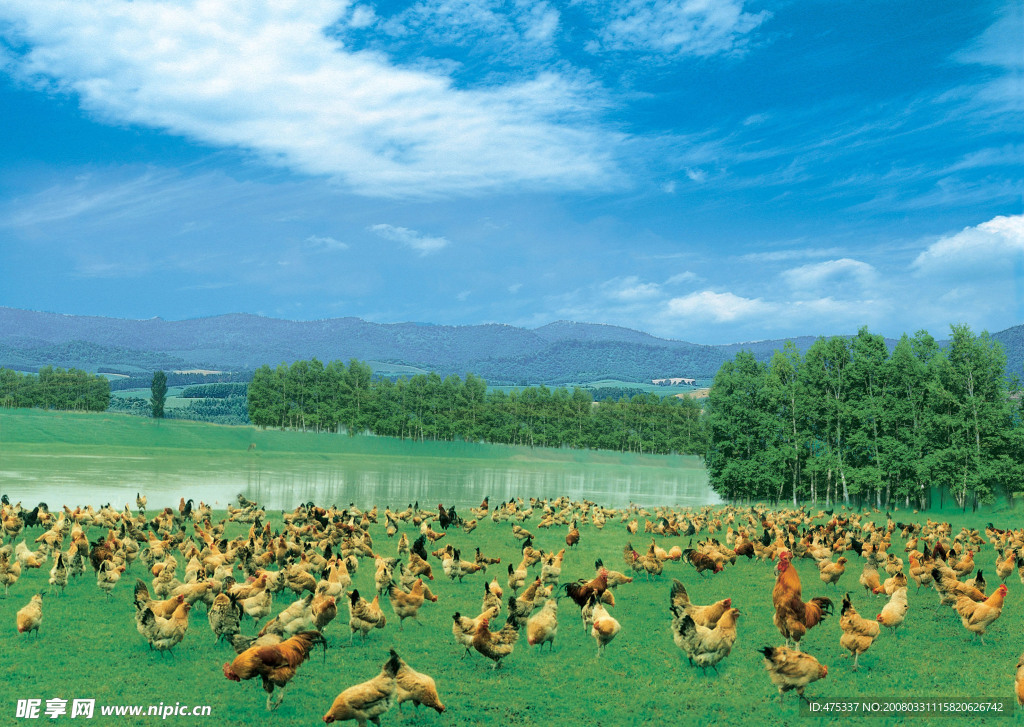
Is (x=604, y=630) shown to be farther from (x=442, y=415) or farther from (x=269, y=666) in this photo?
(x=442, y=415)

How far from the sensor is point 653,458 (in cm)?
13350

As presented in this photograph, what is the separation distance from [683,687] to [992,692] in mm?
5574

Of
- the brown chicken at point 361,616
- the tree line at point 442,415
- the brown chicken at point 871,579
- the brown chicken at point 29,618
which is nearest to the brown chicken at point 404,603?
the brown chicken at point 361,616

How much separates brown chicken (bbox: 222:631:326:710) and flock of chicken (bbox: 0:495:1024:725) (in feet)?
0.07

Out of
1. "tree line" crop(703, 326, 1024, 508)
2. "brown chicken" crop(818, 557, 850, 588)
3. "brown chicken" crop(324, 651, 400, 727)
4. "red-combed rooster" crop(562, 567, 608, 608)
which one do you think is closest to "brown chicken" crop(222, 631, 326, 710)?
"brown chicken" crop(324, 651, 400, 727)

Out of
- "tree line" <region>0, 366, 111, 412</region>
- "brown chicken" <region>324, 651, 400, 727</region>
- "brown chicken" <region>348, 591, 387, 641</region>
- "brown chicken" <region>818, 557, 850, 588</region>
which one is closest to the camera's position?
"brown chicken" <region>324, 651, 400, 727</region>

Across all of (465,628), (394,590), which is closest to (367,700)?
(465,628)

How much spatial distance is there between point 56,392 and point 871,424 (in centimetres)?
16683

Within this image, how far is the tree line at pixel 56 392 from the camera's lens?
158 m

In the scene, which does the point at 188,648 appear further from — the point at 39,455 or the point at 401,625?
the point at 39,455

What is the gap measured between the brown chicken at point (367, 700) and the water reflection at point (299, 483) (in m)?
33.5

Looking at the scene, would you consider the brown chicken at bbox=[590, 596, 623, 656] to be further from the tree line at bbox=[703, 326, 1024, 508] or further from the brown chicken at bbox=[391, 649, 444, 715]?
the tree line at bbox=[703, 326, 1024, 508]

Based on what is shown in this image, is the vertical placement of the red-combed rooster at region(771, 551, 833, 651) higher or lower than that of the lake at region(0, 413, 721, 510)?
higher

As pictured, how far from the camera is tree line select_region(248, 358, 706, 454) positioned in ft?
471
